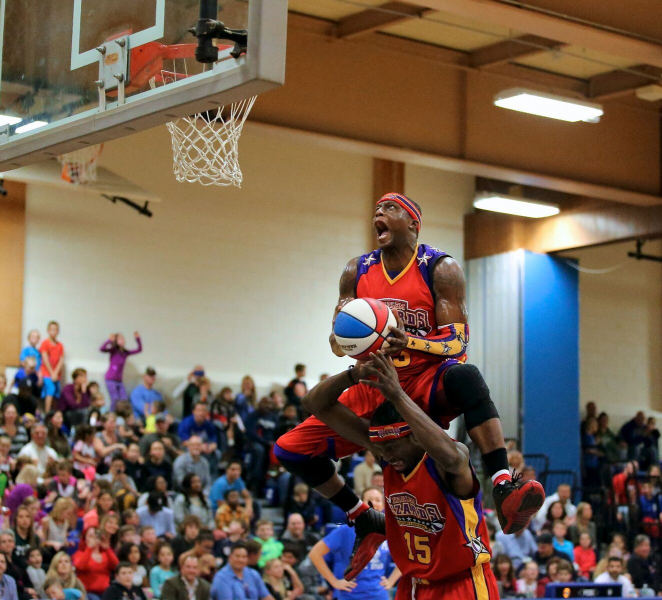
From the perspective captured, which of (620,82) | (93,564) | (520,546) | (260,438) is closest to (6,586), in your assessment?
(93,564)

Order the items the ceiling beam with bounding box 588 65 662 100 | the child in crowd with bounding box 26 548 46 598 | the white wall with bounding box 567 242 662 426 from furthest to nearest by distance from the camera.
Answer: the white wall with bounding box 567 242 662 426
the ceiling beam with bounding box 588 65 662 100
the child in crowd with bounding box 26 548 46 598

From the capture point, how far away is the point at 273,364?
2156 cm

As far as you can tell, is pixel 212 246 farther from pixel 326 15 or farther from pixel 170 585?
pixel 170 585

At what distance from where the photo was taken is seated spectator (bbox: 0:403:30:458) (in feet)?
51.1

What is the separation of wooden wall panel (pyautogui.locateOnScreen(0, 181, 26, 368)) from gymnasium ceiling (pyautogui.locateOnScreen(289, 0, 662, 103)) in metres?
5.90

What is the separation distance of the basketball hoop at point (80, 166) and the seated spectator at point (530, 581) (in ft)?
28.9

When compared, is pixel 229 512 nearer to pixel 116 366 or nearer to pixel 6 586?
pixel 6 586

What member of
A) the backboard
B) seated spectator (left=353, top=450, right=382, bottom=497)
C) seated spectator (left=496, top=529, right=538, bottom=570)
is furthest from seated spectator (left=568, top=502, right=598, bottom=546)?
the backboard

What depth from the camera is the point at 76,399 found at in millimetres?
17922

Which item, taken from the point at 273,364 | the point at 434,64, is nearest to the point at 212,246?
the point at 273,364

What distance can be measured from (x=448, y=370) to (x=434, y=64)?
12.7m

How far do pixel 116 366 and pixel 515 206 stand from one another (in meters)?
8.15

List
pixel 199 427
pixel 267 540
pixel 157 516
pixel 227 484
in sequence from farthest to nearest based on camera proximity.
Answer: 1. pixel 199 427
2. pixel 227 484
3. pixel 267 540
4. pixel 157 516

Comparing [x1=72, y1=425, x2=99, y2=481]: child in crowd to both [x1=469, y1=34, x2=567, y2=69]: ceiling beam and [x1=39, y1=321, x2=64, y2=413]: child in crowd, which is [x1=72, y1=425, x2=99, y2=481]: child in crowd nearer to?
[x1=39, y1=321, x2=64, y2=413]: child in crowd
